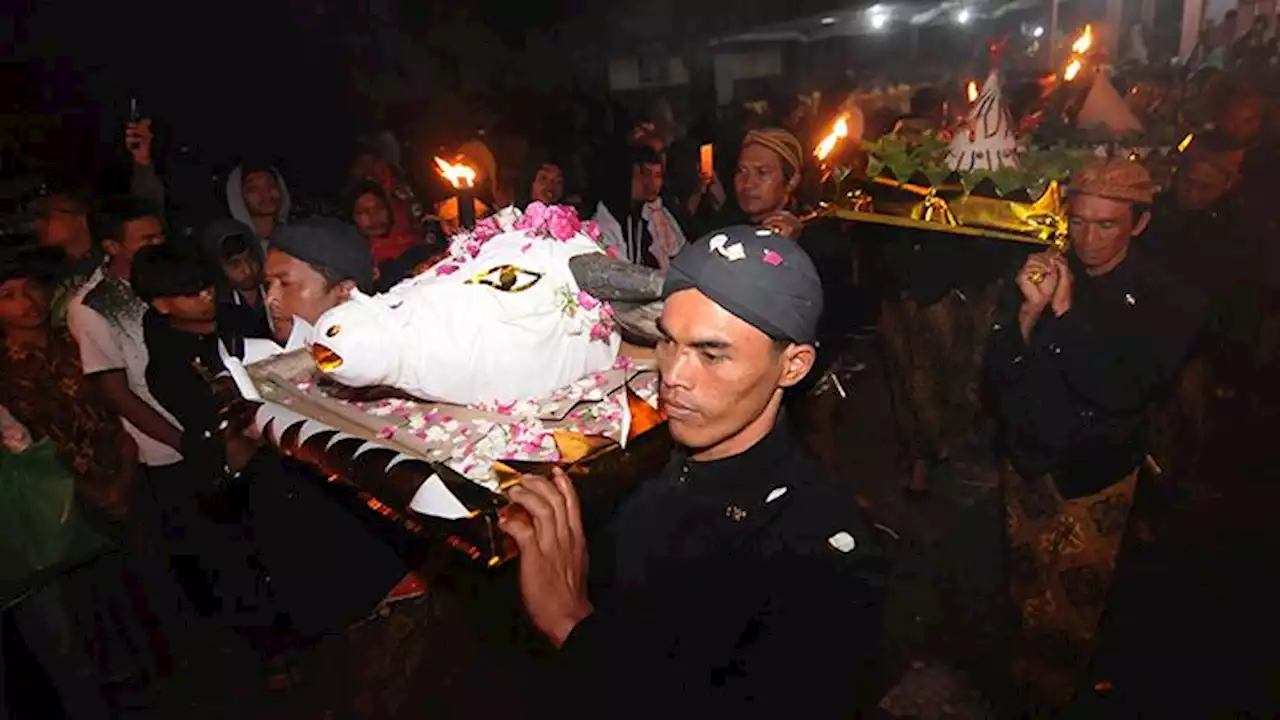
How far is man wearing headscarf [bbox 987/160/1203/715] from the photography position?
163 centimetres

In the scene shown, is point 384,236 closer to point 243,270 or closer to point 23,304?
point 243,270

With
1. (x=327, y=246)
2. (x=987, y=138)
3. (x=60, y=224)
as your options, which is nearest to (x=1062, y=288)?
(x=987, y=138)

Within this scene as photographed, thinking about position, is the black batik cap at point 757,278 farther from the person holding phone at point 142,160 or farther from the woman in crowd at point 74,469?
the woman in crowd at point 74,469

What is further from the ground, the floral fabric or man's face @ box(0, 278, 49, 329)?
man's face @ box(0, 278, 49, 329)

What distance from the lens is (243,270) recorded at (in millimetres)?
1648

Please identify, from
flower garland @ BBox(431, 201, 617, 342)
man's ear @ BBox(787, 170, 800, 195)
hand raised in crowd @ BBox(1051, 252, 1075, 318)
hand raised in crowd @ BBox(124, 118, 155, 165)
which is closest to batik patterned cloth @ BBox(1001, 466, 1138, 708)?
hand raised in crowd @ BBox(1051, 252, 1075, 318)

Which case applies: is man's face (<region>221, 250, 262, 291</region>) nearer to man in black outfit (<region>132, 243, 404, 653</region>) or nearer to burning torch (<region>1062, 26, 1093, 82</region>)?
man in black outfit (<region>132, 243, 404, 653</region>)

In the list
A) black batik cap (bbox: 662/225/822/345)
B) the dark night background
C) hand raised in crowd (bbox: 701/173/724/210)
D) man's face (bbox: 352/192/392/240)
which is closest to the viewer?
black batik cap (bbox: 662/225/822/345)

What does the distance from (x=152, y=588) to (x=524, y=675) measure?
2.79 feet

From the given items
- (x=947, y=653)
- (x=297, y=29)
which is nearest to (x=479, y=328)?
(x=297, y=29)

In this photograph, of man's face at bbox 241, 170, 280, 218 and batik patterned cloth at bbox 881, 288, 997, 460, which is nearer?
man's face at bbox 241, 170, 280, 218

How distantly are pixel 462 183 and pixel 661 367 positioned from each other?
970mm

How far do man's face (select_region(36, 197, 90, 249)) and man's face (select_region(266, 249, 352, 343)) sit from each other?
36cm

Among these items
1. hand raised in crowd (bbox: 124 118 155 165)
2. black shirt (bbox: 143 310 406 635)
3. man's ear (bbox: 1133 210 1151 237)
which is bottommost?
black shirt (bbox: 143 310 406 635)
